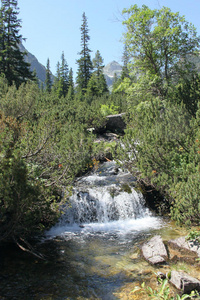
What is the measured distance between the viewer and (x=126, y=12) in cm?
1485

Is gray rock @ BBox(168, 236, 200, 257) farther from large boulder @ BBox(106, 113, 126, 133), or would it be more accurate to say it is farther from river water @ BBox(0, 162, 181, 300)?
large boulder @ BBox(106, 113, 126, 133)

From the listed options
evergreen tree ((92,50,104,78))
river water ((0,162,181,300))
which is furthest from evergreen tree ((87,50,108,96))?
river water ((0,162,181,300))

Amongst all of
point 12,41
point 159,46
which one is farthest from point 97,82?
point 159,46

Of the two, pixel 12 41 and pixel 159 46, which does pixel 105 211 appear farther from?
pixel 12 41

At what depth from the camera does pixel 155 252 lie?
598 cm

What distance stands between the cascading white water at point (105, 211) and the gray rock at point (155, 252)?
6.77 ft

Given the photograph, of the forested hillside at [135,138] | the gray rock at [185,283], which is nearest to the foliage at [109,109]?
the forested hillside at [135,138]

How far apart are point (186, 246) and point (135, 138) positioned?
16.3 ft

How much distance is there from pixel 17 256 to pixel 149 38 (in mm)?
13430

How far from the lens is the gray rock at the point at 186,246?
19.1 feet

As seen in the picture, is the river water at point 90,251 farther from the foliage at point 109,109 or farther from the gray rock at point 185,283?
the foliage at point 109,109

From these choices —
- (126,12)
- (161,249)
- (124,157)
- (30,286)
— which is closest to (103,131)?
(126,12)

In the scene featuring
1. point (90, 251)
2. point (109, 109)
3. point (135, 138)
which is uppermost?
point (109, 109)

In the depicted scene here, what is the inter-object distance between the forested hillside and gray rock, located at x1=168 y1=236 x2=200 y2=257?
504 millimetres
